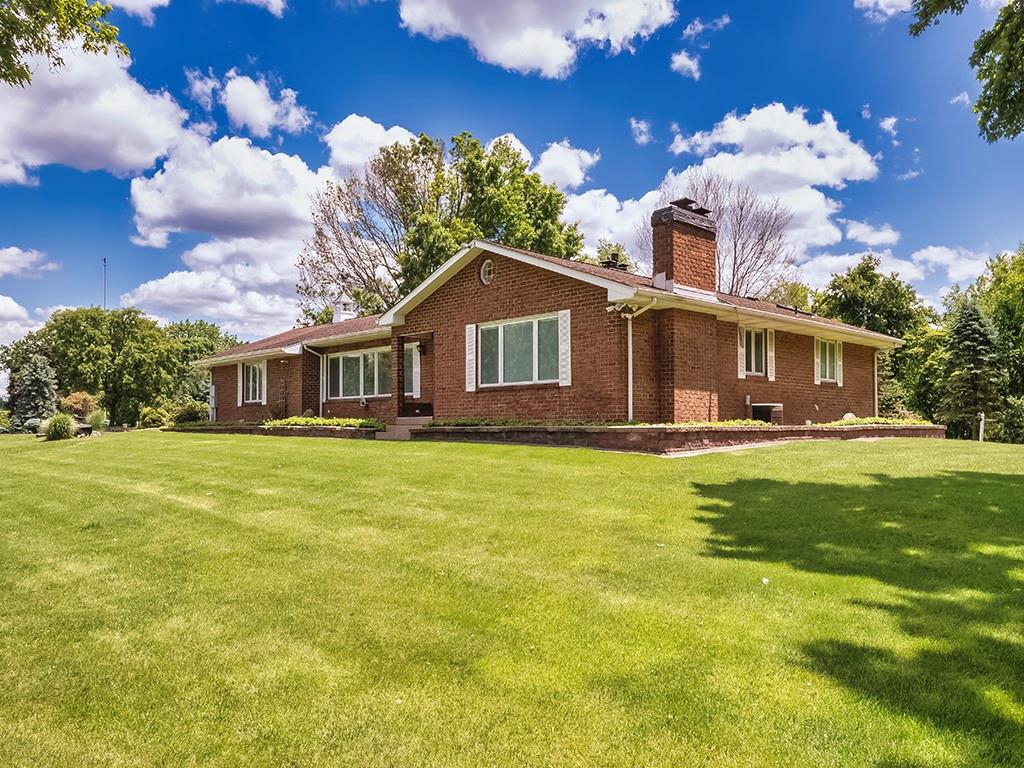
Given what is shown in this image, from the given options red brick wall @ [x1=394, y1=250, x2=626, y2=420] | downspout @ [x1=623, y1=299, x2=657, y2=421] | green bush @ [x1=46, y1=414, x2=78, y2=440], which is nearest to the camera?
downspout @ [x1=623, y1=299, x2=657, y2=421]

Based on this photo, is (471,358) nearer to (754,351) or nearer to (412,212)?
(754,351)

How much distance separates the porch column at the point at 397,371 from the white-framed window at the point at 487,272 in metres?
3.73

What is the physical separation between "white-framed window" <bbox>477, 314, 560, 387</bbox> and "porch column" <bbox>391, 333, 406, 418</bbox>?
134 inches

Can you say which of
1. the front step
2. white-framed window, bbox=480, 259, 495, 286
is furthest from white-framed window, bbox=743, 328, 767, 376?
the front step

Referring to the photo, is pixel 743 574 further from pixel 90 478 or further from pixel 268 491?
pixel 90 478

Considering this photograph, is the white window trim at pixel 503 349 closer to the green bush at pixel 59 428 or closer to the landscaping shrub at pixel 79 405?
the green bush at pixel 59 428

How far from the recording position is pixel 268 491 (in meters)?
8.82

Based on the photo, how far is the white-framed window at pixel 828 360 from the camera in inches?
792

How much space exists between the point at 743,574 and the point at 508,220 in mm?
28019

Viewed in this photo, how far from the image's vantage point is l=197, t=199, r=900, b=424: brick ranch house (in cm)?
1438

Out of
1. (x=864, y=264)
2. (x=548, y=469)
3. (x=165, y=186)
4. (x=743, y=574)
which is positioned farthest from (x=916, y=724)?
(x=864, y=264)

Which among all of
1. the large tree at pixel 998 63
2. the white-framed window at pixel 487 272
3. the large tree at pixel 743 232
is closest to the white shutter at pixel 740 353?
the white-framed window at pixel 487 272

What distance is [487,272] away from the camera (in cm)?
1686

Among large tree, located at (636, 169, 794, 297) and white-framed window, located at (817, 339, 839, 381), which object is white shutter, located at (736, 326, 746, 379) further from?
large tree, located at (636, 169, 794, 297)
